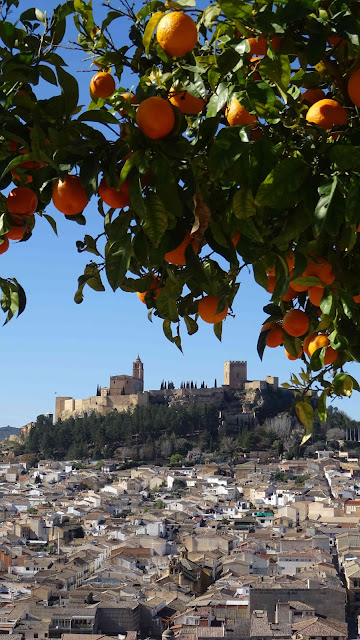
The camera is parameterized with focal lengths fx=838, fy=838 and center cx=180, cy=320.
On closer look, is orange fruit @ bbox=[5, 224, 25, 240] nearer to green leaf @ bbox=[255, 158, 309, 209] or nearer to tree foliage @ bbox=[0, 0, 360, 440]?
tree foliage @ bbox=[0, 0, 360, 440]

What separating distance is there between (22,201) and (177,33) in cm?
17

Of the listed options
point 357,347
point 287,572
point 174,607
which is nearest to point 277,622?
point 174,607

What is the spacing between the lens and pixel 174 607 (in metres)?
12.0

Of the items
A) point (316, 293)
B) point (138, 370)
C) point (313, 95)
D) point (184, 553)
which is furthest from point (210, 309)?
point (138, 370)

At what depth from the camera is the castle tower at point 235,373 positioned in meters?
34.8

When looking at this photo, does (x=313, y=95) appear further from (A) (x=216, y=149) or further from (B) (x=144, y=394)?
(B) (x=144, y=394)

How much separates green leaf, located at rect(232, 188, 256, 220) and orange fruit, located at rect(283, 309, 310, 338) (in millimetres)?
325

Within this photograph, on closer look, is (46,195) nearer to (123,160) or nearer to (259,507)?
(123,160)

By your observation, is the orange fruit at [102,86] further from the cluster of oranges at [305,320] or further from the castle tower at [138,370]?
the castle tower at [138,370]

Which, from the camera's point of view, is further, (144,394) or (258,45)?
(144,394)

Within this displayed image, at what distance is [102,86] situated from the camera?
2.45 feet

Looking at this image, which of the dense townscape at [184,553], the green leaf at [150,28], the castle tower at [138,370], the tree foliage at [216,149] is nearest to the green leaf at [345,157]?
the tree foliage at [216,149]

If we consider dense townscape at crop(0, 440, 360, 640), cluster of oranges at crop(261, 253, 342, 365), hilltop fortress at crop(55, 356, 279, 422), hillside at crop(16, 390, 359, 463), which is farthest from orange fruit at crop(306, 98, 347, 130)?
hilltop fortress at crop(55, 356, 279, 422)

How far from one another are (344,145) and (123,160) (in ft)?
0.52
